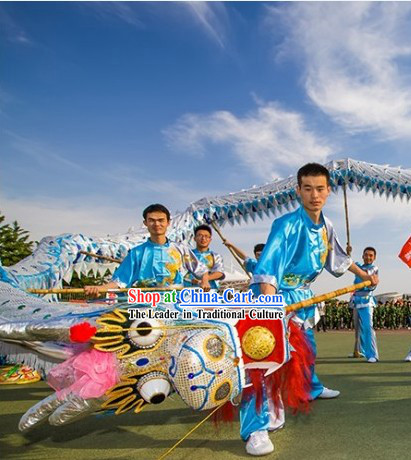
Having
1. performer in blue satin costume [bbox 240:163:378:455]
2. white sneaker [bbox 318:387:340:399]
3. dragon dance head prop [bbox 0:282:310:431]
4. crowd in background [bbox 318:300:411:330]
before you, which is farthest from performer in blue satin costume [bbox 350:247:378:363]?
crowd in background [bbox 318:300:411:330]

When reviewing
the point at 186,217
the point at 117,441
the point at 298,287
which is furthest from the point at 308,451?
the point at 186,217

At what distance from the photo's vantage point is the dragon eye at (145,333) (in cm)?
213

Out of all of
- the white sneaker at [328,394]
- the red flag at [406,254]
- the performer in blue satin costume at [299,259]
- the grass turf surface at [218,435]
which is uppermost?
the red flag at [406,254]

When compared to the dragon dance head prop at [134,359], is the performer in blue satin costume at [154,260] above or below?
above

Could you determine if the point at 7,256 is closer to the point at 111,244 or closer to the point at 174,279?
the point at 111,244

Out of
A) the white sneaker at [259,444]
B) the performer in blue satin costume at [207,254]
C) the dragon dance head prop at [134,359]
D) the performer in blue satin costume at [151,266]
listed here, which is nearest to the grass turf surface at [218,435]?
the white sneaker at [259,444]

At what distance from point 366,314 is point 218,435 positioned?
4713 millimetres

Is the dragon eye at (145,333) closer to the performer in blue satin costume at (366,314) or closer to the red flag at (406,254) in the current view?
the performer in blue satin costume at (366,314)

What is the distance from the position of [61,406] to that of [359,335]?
5.69 metres

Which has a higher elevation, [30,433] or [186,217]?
[186,217]

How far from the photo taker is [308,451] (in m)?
2.60

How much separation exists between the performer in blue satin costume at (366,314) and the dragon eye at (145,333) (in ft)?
16.8

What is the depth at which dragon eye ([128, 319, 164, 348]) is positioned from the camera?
6.99 feet

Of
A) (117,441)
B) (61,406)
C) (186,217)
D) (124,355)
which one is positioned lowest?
(117,441)
